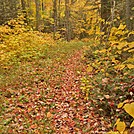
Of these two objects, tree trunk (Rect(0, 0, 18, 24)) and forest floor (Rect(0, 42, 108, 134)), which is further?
A: tree trunk (Rect(0, 0, 18, 24))

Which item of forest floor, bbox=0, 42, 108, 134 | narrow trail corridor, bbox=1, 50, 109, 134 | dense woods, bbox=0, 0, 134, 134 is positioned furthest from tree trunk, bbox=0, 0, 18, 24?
narrow trail corridor, bbox=1, 50, 109, 134

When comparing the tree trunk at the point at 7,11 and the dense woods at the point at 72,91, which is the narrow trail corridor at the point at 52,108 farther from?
the tree trunk at the point at 7,11

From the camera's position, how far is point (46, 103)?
254 inches

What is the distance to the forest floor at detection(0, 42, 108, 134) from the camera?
5.16m

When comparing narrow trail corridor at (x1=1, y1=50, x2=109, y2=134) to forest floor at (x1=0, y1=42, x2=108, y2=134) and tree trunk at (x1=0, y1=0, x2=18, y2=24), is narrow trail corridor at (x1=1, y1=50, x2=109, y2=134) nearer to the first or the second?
forest floor at (x1=0, y1=42, x2=108, y2=134)

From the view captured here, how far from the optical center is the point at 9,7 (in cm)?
1752

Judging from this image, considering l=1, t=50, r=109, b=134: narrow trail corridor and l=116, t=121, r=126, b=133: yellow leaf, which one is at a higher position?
l=116, t=121, r=126, b=133: yellow leaf

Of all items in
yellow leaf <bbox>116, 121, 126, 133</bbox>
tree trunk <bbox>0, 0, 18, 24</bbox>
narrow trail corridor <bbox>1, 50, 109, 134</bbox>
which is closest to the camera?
yellow leaf <bbox>116, 121, 126, 133</bbox>

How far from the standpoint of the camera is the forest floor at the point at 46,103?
516 cm

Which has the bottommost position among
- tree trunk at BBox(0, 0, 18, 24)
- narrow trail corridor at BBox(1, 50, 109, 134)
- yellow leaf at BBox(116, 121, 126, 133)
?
narrow trail corridor at BBox(1, 50, 109, 134)

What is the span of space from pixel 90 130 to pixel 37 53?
7.40 m

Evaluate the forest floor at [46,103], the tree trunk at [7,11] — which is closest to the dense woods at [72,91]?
the forest floor at [46,103]

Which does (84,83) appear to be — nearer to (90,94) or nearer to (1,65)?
(90,94)

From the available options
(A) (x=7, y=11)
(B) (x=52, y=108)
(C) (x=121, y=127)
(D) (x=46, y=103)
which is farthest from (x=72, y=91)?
(A) (x=7, y=11)
